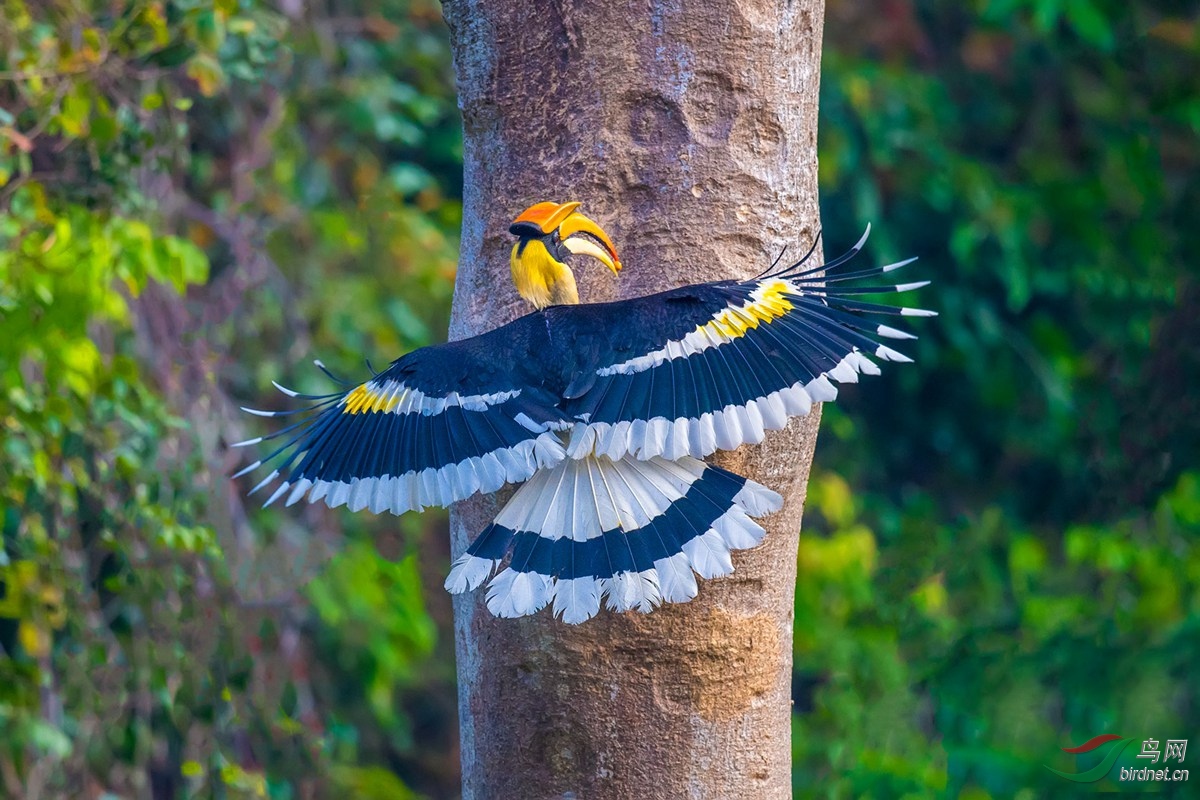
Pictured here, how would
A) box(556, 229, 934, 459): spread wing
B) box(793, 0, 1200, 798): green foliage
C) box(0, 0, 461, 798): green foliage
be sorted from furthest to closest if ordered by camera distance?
box(793, 0, 1200, 798): green foliage, box(0, 0, 461, 798): green foliage, box(556, 229, 934, 459): spread wing

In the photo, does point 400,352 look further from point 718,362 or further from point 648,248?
point 718,362

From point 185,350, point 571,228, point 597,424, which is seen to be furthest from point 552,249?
point 185,350

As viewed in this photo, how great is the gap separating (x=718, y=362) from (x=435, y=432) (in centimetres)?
54

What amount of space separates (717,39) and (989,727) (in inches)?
81.3

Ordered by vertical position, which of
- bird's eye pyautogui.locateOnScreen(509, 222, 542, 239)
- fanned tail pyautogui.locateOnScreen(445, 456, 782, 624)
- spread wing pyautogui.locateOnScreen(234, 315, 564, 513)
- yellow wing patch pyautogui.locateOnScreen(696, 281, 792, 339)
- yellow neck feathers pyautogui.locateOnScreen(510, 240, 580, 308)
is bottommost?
fanned tail pyautogui.locateOnScreen(445, 456, 782, 624)

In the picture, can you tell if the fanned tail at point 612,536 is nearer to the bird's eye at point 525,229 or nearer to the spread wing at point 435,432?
the spread wing at point 435,432

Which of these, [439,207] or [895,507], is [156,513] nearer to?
[439,207]

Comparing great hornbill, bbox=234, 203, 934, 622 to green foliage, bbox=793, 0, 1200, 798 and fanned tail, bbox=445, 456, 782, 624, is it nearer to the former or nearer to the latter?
fanned tail, bbox=445, 456, 782, 624

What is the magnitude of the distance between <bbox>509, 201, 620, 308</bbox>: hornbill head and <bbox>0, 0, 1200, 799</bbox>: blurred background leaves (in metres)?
1.36

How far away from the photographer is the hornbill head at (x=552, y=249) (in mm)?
2584

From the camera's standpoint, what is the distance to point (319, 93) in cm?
521

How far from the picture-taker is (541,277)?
2693mm

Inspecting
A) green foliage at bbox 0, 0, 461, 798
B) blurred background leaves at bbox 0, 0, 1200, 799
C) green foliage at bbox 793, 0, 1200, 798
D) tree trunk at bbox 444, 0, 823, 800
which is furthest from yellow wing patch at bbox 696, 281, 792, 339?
green foliage at bbox 793, 0, 1200, 798

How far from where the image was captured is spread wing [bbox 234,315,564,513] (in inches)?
97.3
